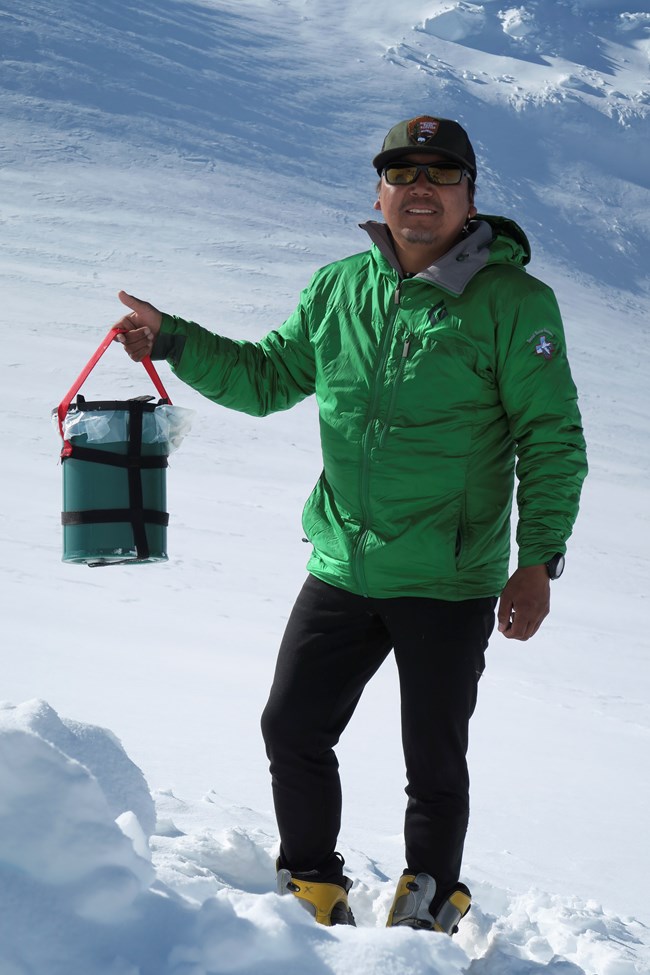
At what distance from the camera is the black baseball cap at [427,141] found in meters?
2.47

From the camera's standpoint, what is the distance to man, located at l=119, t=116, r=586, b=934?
236 cm

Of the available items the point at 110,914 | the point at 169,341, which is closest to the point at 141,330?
the point at 169,341

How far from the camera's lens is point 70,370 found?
1491cm

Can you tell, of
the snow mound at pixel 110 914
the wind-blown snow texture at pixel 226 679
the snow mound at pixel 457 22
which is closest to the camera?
the snow mound at pixel 110 914

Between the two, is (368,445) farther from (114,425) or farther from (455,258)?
(114,425)

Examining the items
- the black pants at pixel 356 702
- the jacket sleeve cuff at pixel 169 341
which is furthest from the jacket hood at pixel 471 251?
the black pants at pixel 356 702

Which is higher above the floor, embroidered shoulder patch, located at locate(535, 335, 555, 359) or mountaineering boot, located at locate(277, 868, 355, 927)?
embroidered shoulder patch, located at locate(535, 335, 555, 359)

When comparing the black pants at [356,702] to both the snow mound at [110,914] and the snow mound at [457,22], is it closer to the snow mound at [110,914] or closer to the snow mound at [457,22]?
the snow mound at [110,914]

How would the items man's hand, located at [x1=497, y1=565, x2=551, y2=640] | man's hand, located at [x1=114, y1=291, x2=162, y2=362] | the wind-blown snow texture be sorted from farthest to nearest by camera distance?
man's hand, located at [x1=114, y1=291, x2=162, y2=362] < man's hand, located at [x1=497, y1=565, x2=551, y2=640] < the wind-blown snow texture

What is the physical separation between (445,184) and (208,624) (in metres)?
4.10

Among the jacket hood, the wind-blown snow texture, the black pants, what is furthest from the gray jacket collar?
the wind-blown snow texture

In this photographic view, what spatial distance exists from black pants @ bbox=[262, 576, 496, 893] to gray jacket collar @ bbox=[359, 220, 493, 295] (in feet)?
2.09

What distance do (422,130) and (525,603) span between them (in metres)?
0.99

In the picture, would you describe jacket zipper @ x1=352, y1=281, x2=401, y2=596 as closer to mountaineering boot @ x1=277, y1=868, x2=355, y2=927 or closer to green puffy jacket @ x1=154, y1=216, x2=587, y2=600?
green puffy jacket @ x1=154, y1=216, x2=587, y2=600
